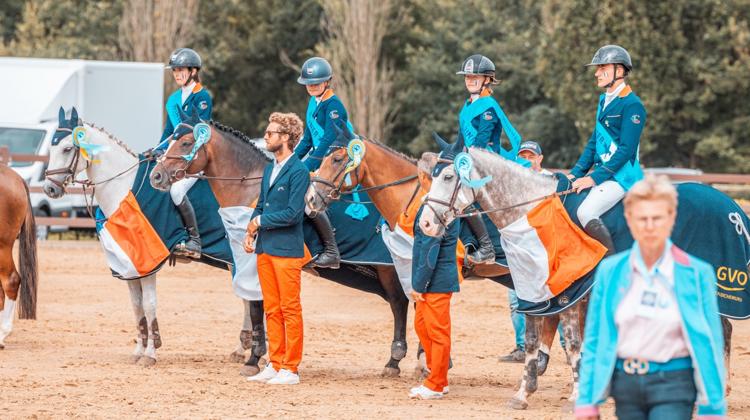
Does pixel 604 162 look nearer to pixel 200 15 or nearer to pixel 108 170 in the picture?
pixel 108 170

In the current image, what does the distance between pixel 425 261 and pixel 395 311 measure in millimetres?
1749

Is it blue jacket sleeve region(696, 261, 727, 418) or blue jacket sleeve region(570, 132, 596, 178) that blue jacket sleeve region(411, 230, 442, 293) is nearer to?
blue jacket sleeve region(570, 132, 596, 178)

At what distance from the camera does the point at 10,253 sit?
36.8 feet

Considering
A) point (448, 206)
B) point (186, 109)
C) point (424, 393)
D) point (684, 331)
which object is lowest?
point (424, 393)

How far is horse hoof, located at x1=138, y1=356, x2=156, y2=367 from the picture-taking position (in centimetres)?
995

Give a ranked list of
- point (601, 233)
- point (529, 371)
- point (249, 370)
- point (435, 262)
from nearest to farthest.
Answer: point (601, 233) < point (529, 371) < point (435, 262) < point (249, 370)

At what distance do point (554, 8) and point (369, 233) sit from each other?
65.5 feet

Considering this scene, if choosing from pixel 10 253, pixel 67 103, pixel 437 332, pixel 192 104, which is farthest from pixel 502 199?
pixel 67 103

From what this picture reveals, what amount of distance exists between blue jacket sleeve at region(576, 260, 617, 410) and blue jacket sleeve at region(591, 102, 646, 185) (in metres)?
3.65

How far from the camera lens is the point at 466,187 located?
26.1 ft

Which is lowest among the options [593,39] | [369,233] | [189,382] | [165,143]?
[189,382]

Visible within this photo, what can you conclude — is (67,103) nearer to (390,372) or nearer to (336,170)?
(390,372)

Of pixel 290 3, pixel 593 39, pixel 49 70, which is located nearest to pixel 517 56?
pixel 593 39

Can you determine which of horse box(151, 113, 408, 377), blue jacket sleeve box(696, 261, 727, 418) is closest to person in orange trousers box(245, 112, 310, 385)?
horse box(151, 113, 408, 377)
